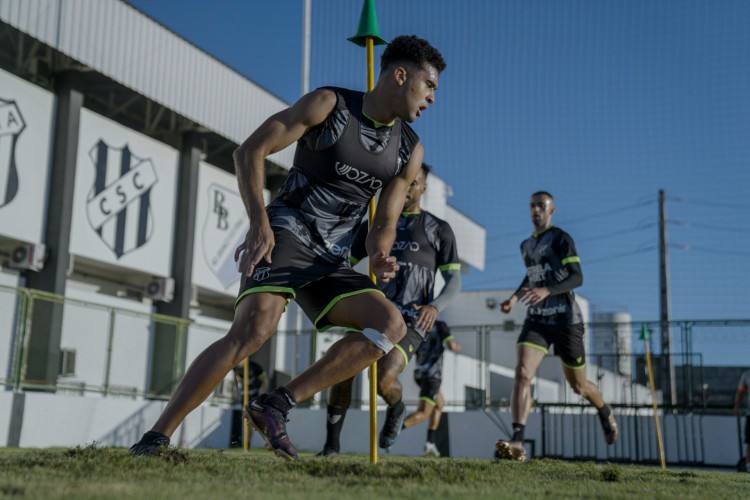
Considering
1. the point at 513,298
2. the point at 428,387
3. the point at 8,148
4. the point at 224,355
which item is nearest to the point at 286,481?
the point at 224,355

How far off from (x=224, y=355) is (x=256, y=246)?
0.55 m

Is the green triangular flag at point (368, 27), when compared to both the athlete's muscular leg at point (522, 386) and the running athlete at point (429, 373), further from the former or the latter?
the running athlete at point (429, 373)

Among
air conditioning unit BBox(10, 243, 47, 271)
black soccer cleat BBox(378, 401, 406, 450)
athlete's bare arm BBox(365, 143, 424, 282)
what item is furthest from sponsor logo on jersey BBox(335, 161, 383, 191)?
air conditioning unit BBox(10, 243, 47, 271)

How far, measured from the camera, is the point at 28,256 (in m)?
16.6

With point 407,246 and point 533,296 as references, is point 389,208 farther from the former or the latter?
point 533,296

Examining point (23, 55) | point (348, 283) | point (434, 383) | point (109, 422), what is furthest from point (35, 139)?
point (348, 283)

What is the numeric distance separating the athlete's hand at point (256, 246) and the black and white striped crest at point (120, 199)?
1474cm

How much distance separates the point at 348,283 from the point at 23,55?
14689 mm

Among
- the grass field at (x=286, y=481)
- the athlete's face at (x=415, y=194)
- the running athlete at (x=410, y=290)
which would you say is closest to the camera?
the grass field at (x=286, y=481)

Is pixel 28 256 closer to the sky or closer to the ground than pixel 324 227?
closer to the sky

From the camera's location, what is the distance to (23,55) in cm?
1703

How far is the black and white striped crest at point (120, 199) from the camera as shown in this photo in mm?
18219

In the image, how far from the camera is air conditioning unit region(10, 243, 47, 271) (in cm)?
1655

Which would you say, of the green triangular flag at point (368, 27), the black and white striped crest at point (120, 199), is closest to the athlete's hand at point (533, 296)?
the green triangular flag at point (368, 27)
